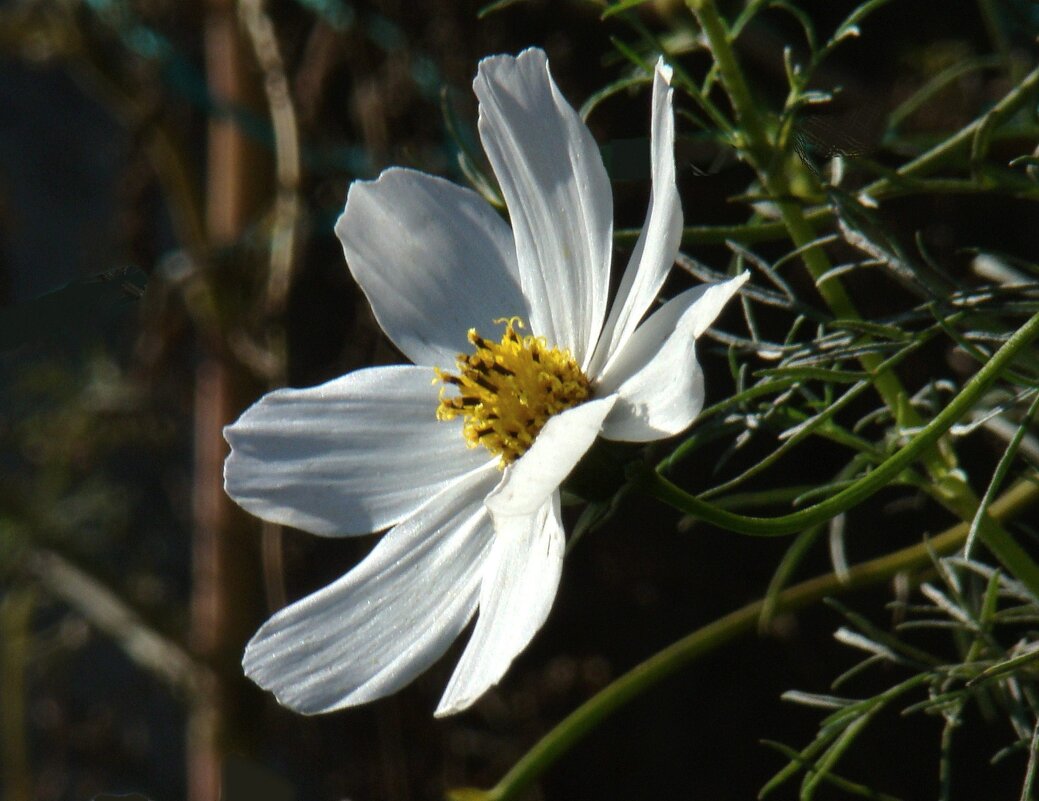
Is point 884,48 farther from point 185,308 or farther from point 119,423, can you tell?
point 119,423

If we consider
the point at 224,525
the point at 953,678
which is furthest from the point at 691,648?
the point at 224,525

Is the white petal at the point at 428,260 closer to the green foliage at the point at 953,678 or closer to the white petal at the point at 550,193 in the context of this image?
the white petal at the point at 550,193

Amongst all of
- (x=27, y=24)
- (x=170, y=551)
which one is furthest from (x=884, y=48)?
(x=170, y=551)

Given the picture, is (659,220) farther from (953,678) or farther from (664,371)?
(953,678)

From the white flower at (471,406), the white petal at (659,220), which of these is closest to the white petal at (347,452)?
the white flower at (471,406)

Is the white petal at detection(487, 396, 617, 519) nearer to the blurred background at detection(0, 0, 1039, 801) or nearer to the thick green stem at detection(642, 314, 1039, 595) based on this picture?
the thick green stem at detection(642, 314, 1039, 595)

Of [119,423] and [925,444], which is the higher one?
[925,444]
